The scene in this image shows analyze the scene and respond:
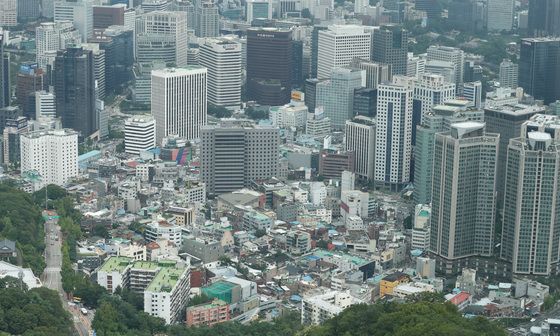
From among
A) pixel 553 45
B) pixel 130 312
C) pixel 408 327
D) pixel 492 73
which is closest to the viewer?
pixel 408 327

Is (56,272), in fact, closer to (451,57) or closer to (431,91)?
(431,91)

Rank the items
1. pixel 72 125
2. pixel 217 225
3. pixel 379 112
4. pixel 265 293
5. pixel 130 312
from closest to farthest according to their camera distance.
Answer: pixel 130 312, pixel 265 293, pixel 217 225, pixel 379 112, pixel 72 125

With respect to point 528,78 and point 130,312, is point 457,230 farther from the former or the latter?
point 528,78

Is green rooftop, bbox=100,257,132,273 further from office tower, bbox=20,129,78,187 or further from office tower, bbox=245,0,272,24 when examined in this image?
office tower, bbox=245,0,272,24

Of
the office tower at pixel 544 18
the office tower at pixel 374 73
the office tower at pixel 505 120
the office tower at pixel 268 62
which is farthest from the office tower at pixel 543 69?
the office tower at pixel 505 120

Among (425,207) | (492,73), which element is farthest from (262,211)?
(492,73)

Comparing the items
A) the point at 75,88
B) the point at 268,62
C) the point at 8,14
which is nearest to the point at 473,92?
the point at 268,62
